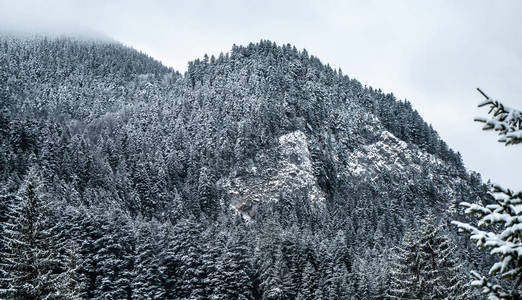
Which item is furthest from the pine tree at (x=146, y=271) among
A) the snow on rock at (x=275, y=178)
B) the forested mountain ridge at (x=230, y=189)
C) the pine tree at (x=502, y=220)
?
the snow on rock at (x=275, y=178)

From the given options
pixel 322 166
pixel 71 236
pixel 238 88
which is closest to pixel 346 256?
pixel 71 236

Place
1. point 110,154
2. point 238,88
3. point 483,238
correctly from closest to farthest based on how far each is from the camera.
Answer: point 483,238 → point 110,154 → point 238,88

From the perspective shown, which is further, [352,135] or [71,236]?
[352,135]

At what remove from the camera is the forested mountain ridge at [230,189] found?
6072 centimetres

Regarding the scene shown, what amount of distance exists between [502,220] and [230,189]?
5031 inches

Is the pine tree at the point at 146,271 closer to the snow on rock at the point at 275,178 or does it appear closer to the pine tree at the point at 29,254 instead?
the pine tree at the point at 29,254

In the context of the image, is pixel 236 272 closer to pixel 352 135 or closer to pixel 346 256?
pixel 346 256

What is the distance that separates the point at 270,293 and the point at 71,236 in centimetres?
2532

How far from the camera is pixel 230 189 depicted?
134 meters

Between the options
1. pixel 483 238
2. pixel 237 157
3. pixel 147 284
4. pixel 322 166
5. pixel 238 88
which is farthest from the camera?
pixel 238 88

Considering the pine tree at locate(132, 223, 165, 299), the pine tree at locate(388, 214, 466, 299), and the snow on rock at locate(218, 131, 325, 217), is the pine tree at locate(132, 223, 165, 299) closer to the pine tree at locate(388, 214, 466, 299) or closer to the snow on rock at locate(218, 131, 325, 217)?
the pine tree at locate(388, 214, 466, 299)

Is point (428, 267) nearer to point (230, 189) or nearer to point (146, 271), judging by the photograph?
point (146, 271)

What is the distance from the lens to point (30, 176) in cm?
2606

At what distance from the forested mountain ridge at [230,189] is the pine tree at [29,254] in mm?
372
